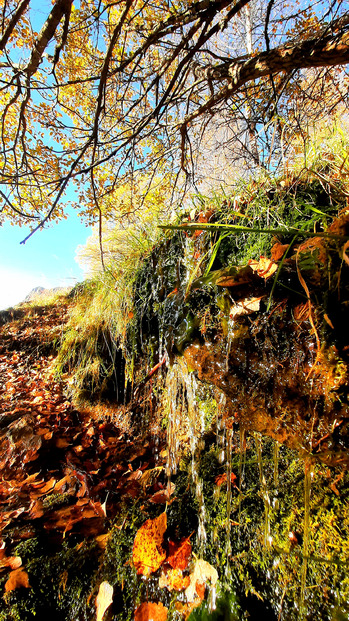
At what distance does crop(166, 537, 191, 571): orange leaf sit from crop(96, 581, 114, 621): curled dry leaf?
0.95 feet

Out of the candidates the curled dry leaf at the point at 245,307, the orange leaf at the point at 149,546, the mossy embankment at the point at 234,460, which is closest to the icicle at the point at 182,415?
the mossy embankment at the point at 234,460

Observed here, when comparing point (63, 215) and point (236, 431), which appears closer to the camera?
point (236, 431)

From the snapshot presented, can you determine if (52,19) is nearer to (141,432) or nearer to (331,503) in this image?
(331,503)

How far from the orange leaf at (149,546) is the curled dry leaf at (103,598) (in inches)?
5.6

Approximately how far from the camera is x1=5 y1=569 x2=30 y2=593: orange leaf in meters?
1.15

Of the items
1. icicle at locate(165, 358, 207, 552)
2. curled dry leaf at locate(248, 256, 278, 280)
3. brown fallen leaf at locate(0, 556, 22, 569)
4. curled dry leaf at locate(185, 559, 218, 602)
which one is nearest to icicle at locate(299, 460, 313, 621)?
curled dry leaf at locate(185, 559, 218, 602)

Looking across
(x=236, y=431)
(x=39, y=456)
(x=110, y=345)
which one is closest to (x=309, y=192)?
(x=236, y=431)

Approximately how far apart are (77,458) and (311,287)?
8.36 feet

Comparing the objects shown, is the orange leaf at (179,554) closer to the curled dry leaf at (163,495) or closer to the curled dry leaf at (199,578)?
the curled dry leaf at (199,578)

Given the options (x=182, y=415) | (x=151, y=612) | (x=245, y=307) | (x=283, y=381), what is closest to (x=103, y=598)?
(x=151, y=612)

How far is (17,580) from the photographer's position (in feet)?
3.87

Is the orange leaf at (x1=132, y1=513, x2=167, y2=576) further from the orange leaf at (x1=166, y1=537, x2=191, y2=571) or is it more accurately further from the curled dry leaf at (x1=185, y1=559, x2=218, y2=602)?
the curled dry leaf at (x1=185, y1=559, x2=218, y2=602)

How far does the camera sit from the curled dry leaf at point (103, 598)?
1074mm

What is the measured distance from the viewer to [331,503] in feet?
3.76
